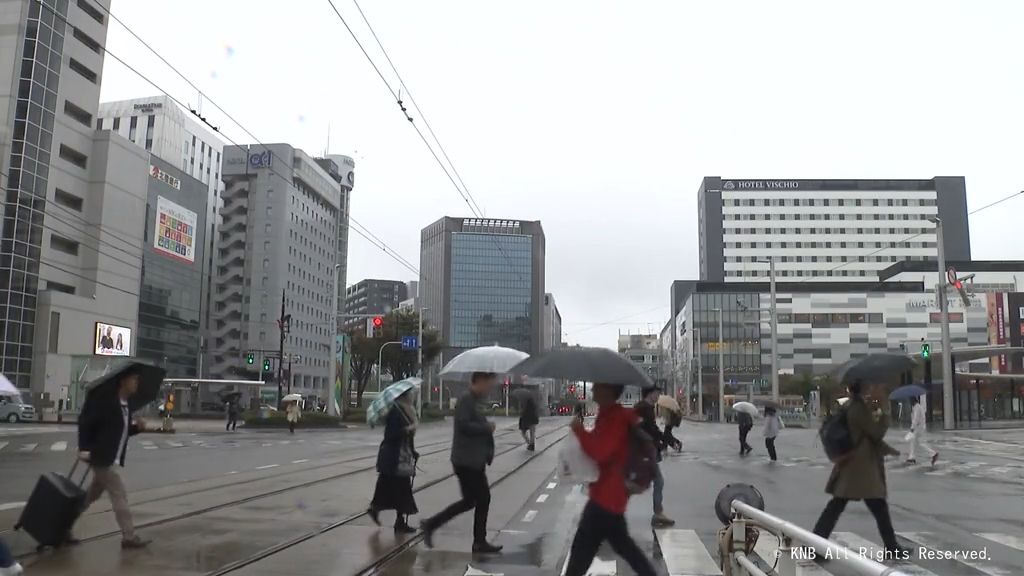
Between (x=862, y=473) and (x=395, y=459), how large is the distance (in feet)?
15.0

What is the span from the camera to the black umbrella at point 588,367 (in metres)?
5.38

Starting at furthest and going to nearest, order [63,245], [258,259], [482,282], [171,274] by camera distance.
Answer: [258,259]
[482,282]
[171,274]
[63,245]

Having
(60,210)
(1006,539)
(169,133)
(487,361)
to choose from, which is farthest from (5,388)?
(169,133)

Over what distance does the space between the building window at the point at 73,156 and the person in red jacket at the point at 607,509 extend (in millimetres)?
66580

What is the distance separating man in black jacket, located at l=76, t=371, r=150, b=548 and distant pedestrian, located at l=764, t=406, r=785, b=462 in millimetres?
15799

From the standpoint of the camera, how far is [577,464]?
17.3 feet

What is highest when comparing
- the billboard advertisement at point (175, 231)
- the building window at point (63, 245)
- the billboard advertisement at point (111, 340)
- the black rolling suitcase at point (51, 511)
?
the billboard advertisement at point (175, 231)

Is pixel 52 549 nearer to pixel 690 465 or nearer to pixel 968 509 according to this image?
pixel 968 509

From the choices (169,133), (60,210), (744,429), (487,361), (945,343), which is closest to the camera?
(487,361)

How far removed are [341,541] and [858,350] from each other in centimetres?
10731

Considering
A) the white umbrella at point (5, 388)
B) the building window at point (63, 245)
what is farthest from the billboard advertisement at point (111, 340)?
the white umbrella at point (5, 388)

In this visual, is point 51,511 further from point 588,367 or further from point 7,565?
point 588,367

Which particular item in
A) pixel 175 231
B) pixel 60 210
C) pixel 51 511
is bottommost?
pixel 51 511

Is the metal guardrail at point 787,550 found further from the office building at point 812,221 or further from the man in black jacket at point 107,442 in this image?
the office building at point 812,221
